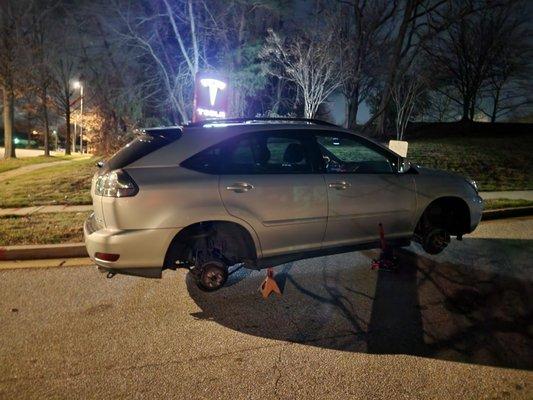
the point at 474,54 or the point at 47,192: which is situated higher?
the point at 474,54

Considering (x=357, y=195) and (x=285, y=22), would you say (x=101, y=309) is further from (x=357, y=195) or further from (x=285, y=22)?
(x=285, y=22)

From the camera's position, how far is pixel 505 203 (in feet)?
28.2

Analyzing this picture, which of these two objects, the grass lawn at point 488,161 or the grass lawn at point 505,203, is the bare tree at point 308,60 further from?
the grass lawn at point 505,203

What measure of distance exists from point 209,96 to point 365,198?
20.6 ft

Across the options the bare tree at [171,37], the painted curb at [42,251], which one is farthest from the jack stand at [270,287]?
the bare tree at [171,37]

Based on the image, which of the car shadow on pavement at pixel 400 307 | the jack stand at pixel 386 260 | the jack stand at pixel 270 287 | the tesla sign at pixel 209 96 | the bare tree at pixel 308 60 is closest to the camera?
the car shadow on pavement at pixel 400 307

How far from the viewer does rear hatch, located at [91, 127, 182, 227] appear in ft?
12.2

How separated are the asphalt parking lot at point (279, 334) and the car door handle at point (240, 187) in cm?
113

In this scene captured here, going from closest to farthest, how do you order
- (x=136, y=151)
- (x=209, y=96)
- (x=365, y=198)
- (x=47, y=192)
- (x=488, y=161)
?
1. (x=136, y=151)
2. (x=365, y=198)
3. (x=209, y=96)
4. (x=47, y=192)
5. (x=488, y=161)

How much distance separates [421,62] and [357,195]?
→ 25.7 m

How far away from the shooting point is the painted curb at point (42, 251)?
5254 mm

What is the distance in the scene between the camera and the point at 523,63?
35.8 metres

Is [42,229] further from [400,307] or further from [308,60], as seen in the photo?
[308,60]

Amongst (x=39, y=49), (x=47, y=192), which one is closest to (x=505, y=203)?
(x=47, y=192)
